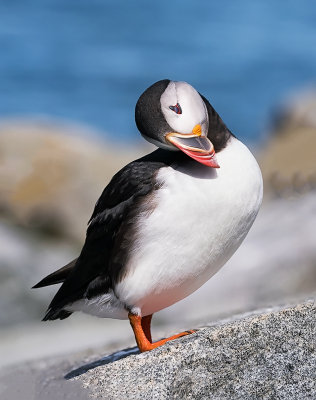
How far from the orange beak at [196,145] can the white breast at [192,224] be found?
15cm

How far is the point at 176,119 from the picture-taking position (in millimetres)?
5184

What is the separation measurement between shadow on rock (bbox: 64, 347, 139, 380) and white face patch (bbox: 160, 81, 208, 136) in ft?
4.79

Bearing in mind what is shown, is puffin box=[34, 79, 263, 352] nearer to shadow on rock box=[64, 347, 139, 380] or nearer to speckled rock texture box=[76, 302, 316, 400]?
shadow on rock box=[64, 347, 139, 380]

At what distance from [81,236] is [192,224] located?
6.64m

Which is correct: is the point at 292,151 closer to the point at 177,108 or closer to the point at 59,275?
the point at 59,275

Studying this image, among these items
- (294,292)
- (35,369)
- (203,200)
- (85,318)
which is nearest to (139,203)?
(203,200)

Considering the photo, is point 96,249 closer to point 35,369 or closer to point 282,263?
point 35,369

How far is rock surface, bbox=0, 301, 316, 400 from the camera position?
189 inches

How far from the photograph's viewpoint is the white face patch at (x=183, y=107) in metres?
5.15

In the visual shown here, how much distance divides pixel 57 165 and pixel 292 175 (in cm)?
287

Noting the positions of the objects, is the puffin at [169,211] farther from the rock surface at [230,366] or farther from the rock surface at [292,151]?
the rock surface at [292,151]

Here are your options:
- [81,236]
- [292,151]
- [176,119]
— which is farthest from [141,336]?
[292,151]

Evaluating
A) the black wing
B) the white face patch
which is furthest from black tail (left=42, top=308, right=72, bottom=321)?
the white face patch

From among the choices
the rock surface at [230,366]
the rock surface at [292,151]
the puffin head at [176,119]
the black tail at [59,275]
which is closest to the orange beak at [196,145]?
the puffin head at [176,119]
